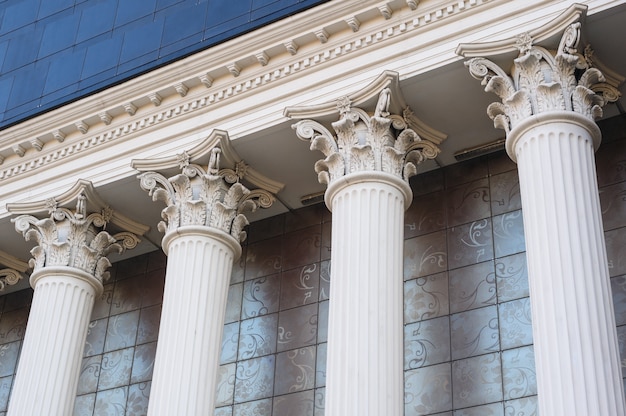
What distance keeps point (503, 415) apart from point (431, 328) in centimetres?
213

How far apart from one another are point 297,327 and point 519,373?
4.51 m

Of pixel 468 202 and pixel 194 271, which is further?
pixel 468 202

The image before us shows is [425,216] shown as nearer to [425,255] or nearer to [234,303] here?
[425,255]

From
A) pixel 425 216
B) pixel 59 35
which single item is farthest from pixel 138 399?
pixel 59 35

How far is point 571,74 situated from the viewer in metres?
17.0

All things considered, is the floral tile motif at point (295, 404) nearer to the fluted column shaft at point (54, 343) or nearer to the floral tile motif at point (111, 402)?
the floral tile motif at point (111, 402)

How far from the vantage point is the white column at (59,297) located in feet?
64.1

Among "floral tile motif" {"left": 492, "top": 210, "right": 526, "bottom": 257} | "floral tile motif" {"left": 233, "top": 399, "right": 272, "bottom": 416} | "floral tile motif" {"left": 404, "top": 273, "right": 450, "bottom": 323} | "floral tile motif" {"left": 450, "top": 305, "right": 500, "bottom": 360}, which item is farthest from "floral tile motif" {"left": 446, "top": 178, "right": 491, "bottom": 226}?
"floral tile motif" {"left": 233, "top": 399, "right": 272, "bottom": 416}

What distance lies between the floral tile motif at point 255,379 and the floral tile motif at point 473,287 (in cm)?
361

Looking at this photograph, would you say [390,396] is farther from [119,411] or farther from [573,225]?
[119,411]

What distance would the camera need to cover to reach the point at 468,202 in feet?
64.4

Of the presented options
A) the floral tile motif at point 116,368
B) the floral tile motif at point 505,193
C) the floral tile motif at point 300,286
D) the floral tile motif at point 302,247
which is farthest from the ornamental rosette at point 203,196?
the floral tile motif at point 505,193

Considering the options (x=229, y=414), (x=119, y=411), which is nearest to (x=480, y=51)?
(x=229, y=414)

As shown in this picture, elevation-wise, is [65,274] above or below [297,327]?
above
